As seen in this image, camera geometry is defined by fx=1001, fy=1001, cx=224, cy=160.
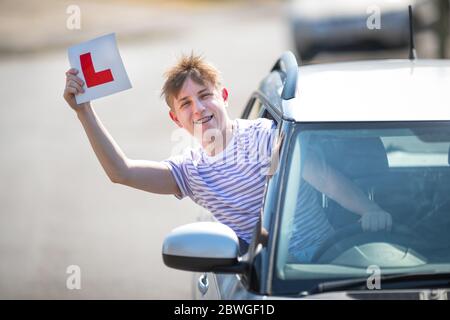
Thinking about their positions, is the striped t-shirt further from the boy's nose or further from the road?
the road

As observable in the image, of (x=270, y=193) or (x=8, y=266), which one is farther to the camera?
(x=8, y=266)

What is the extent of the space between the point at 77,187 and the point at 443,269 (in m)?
7.33

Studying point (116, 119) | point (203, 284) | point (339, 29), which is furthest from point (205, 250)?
point (339, 29)

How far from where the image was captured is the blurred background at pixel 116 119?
7426 millimetres

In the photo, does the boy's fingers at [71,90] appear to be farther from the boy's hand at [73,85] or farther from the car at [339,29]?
the car at [339,29]

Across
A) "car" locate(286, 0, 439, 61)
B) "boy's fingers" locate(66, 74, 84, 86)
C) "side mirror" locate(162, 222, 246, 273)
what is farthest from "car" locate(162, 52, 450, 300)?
"car" locate(286, 0, 439, 61)

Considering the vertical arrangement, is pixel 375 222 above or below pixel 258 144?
below

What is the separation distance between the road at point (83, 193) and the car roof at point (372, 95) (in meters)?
0.80

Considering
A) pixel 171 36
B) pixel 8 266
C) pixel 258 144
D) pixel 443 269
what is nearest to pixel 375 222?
pixel 443 269

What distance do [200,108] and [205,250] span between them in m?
0.97

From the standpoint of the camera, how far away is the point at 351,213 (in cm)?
368

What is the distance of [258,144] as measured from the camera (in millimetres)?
4207

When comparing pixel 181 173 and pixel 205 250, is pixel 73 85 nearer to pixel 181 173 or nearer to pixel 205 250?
pixel 181 173
